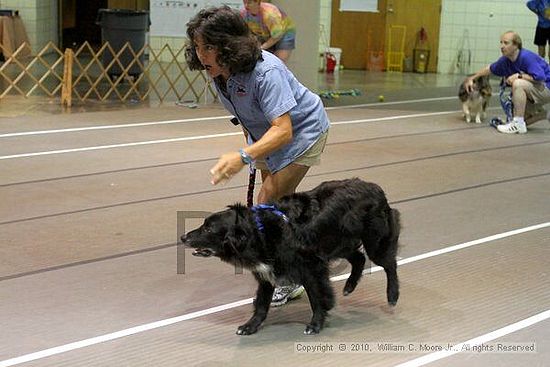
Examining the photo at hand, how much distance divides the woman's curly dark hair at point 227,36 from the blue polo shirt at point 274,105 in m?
0.08

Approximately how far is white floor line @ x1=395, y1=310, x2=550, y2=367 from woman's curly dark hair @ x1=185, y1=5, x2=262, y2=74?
127 centimetres

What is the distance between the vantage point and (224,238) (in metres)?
2.92

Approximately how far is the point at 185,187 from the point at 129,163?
3.08 feet

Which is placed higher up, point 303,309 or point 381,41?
point 381,41

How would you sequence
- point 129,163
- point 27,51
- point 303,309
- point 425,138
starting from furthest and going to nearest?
point 27,51 < point 425,138 < point 129,163 < point 303,309

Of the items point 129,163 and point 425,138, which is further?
point 425,138

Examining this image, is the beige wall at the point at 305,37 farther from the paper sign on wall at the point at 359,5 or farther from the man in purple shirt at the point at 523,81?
the paper sign on wall at the point at 359,5

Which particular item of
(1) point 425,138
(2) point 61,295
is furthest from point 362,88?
(2) point 61,295

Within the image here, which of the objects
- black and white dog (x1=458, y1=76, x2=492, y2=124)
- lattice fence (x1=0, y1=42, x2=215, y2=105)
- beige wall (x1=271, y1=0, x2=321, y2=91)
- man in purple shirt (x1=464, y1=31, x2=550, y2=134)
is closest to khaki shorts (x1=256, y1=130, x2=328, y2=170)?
man in purple shirt (x1=464, y1=31, x2=550, y2=134)

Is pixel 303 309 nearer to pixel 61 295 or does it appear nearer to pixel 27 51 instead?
pixel 61 295

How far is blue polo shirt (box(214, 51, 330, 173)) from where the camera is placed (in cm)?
Result: 304

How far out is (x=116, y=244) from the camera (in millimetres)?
4320

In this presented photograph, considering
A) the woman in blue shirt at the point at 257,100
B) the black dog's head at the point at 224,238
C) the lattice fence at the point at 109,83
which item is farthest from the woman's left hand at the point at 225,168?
the lattice fence at the point at 109,83

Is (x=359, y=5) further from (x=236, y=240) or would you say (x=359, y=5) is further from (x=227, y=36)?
(x=236, y=240)
